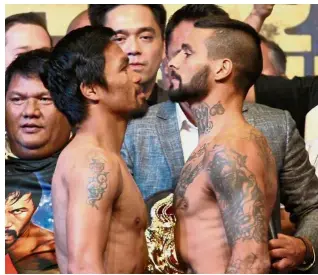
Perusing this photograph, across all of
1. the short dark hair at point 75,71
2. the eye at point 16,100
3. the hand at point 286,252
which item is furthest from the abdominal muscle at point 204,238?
the eye at point 16,100

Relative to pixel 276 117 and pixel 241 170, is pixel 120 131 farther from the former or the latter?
pixel 276 117

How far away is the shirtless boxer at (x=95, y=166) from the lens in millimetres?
1521

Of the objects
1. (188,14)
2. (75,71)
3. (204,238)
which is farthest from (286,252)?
(188,14)

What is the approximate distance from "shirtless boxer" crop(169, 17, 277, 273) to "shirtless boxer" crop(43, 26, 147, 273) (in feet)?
0.38

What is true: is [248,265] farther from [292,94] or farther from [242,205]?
[292,94]

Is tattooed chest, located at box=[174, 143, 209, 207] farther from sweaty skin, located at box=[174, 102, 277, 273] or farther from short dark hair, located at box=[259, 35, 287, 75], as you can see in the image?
short dark hair, located at box=[259, 35, 287, 75]

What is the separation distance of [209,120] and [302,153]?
490 millimetres

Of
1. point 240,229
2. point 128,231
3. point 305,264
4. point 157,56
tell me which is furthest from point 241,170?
point 157,56

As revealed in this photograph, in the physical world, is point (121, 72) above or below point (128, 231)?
above

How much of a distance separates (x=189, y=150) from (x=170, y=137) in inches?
→ 2.6

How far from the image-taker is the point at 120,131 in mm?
1686

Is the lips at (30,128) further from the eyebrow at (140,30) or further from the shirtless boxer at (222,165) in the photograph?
the shirtless boxer at (222,165)

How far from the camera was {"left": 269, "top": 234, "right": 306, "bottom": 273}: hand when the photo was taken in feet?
5.80

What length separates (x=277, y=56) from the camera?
2.27m
